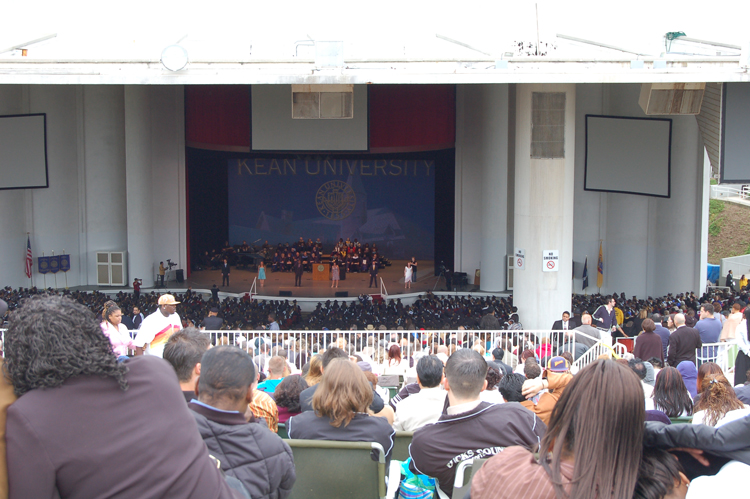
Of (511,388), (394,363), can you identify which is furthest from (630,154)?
(511,388)

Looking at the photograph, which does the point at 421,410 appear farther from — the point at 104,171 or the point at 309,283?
the point at 104,171

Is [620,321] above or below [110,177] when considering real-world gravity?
below

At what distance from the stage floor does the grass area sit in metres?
17.1

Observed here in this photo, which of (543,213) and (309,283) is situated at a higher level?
(543,213)

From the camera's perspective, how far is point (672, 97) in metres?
16.2

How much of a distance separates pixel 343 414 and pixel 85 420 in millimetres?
1987

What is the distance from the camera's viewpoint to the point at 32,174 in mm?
22312

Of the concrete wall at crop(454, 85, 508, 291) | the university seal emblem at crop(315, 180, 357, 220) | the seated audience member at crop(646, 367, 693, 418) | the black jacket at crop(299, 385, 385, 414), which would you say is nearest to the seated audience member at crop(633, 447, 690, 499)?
the black jacket at crop(299, 385, 385, 414)

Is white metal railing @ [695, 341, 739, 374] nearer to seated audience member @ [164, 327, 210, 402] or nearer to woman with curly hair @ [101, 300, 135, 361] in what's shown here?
woman with curly hair @ [101, 300, 135, 361]
